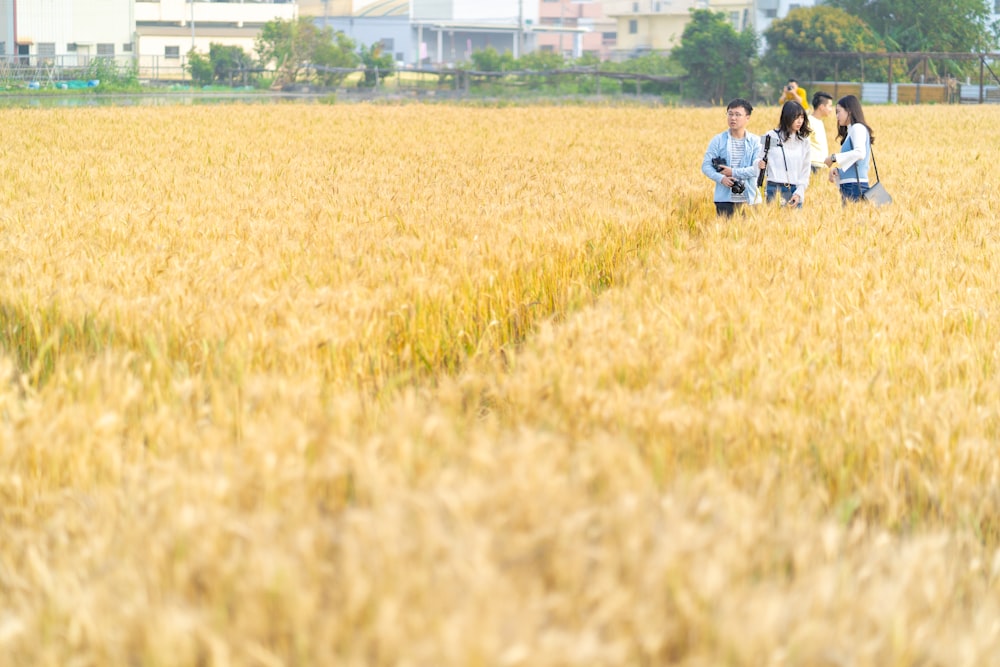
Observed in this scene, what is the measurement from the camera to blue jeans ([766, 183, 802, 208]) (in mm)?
9941

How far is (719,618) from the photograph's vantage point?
1819 mm

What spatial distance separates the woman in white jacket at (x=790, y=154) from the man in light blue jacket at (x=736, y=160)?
171mm

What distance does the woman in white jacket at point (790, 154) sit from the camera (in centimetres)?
966

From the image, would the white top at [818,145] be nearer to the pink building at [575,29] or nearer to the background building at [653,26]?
the background building at [653,26]

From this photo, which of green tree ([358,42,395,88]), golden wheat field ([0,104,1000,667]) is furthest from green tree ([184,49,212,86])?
golden wheat field ([0,104,1000,667])

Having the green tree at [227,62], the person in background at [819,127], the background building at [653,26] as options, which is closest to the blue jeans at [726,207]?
the person in background at [819,127]

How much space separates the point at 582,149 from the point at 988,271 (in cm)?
1175

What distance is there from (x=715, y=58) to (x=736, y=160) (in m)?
43.0

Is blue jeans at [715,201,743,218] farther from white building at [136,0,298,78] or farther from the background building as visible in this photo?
the background building

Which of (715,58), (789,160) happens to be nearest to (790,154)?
(789,160)

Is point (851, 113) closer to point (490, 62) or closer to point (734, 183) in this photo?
point (734, 183)

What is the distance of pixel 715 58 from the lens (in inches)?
1999

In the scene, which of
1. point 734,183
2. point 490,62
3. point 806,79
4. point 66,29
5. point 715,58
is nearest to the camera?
point 734,183

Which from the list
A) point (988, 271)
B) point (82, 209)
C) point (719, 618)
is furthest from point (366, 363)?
point (82, 209)
